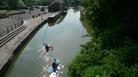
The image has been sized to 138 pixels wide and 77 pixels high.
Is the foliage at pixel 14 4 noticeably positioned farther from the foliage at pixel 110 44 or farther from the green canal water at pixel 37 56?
the foliage at pixel 110 44

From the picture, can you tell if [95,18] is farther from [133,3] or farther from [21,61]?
[21,61]

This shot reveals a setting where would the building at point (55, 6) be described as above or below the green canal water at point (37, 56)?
below

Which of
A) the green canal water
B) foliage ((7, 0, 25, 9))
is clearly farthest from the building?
the green canal water

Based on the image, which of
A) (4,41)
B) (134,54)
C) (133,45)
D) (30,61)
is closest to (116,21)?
(133,45)

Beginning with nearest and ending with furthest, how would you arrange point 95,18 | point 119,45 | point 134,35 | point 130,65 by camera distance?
point 130,65 → point 119,45 → point 134,35 → point 95,18

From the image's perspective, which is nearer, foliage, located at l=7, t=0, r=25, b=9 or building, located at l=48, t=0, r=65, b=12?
foliage, located at l=7, t=0, r=25, b=9

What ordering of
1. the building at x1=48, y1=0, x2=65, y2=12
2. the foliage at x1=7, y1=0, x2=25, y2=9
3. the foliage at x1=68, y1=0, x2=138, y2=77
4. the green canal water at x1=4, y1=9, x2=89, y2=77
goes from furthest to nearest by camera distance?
the building at x1=48, y1=0, x2=65, y2=12 → the foliage at x1=7, y1=0, x2=25, y2=9 → the green canal water at x1=4, y1=9, x2=89, y2=77 → the foliage at x1=68, y1=0, x2=138, y2=77

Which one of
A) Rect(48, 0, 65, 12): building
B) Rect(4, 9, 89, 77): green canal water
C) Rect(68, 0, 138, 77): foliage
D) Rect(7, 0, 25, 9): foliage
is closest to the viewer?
Rect(68, 0, 138, 77): foliage

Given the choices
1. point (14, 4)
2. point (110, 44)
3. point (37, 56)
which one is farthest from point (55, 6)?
point (110, 44)

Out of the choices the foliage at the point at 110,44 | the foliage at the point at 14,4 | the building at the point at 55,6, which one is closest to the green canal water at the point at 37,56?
the foliage at the point at 110,44

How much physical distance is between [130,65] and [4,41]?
66.6 ft

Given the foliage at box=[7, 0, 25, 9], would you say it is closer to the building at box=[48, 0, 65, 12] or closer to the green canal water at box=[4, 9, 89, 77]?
the building at box=[48, 0, 65, 12]

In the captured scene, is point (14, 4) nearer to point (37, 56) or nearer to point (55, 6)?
point (55, 6)

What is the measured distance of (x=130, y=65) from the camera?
15328 mm
